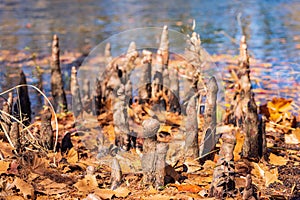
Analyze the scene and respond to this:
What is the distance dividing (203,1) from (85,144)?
11770mm

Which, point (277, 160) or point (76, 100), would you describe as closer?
point (277, 160)

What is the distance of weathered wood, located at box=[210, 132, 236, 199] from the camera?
127 inches

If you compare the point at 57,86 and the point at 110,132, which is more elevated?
the point at 57,86

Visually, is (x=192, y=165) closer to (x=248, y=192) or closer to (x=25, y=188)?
(x=248, y=192)

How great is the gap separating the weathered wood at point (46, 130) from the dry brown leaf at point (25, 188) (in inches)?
22.6

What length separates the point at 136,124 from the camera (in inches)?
192

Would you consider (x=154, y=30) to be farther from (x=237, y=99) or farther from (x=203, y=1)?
(x=237, y=99)

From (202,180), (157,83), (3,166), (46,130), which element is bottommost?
(202,180)

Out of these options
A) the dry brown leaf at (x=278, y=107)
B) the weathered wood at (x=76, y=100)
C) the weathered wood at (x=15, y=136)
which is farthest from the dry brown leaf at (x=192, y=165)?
the weathered wood at (x=76, y=100)

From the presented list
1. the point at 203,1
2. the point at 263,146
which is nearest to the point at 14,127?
the point at 263,146

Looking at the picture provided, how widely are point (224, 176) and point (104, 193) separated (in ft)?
2.38

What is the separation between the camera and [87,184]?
11.4ft

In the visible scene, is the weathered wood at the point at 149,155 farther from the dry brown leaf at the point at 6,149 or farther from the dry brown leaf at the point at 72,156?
the dry brown leaf at the point at 6,149

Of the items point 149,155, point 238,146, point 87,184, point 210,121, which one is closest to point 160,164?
point 149,155
